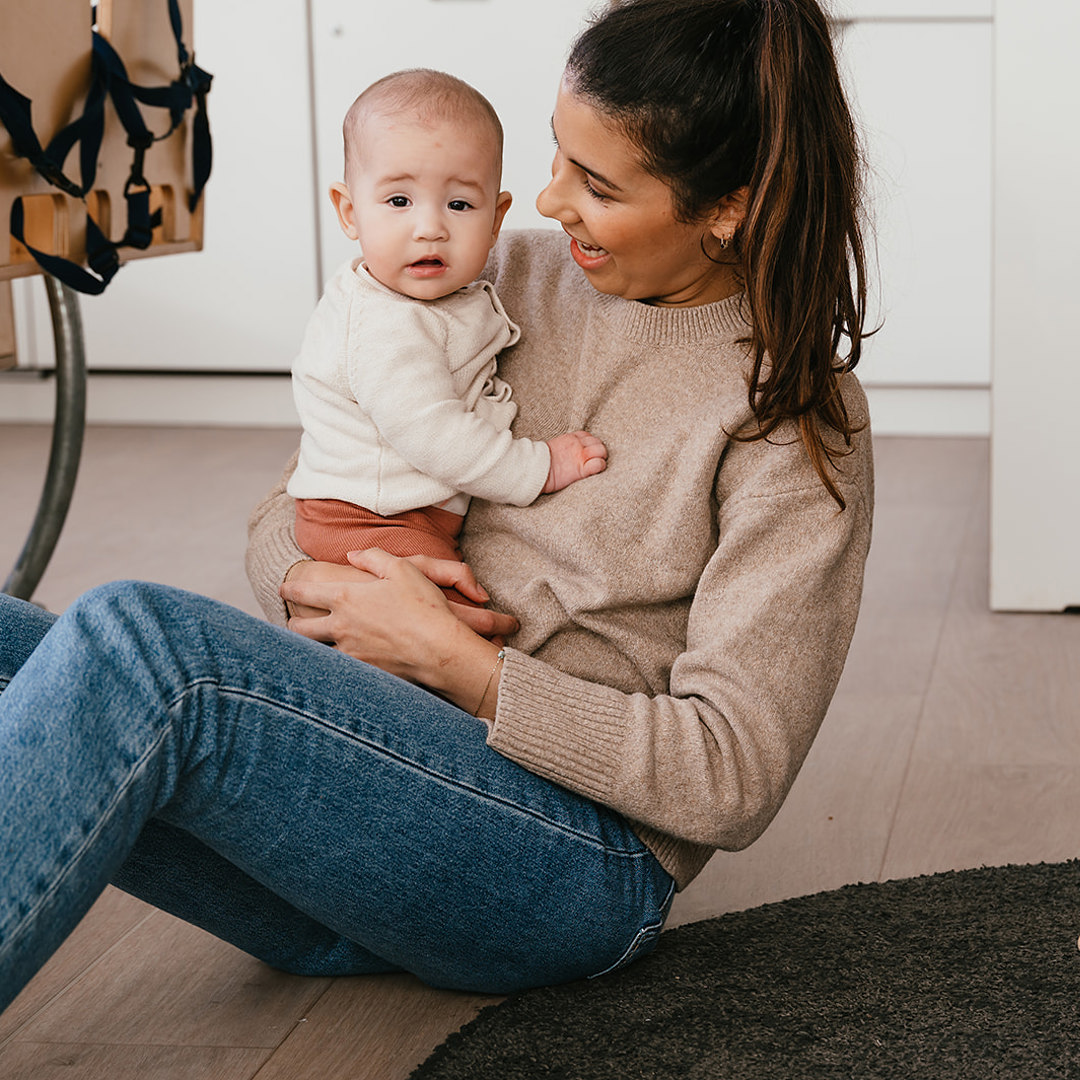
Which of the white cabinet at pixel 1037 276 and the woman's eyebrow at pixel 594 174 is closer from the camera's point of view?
the woman's eyebrow at pixel 594 174

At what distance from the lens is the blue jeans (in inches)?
30.8

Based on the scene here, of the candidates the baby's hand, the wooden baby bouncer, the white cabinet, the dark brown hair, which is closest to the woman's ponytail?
the dark brown hair

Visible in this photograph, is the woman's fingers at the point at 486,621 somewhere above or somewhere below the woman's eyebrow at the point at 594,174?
below

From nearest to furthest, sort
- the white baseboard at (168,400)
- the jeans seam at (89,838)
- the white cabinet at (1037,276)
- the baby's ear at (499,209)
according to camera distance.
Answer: the jeans seam at (89,838), the baby's ear at (499,209), the white cabinet at (1037,276), the white baseboard at (168,400)

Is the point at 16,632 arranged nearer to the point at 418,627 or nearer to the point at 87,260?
the point at 418,627

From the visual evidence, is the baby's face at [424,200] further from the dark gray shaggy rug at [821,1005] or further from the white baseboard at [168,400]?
the white baseboard at [168,400]

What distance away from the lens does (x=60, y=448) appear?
1.87 meters

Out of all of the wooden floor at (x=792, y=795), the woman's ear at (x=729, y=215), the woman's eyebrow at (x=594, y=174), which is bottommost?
the wooden floor at (x=792, y=795)

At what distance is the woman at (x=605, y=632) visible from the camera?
0.88 metres

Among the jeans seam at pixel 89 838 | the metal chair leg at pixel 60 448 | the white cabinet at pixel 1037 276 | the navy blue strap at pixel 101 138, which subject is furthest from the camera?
the white cabinet at pixel 1037 276

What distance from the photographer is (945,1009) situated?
3.46ft

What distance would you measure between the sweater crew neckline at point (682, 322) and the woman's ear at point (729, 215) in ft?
0.16

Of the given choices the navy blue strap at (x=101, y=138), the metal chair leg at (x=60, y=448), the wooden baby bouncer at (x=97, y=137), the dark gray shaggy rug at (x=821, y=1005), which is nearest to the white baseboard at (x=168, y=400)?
the metal chair leg at (x=60, y=448)

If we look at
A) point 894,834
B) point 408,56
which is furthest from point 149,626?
point 408,56
